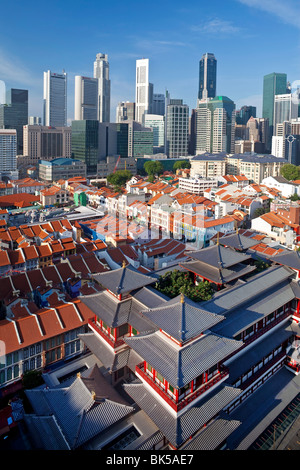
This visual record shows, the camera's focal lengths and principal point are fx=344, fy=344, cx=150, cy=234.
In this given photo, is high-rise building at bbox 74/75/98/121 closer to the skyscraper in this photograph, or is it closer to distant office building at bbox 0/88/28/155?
distant office building at bbox 0/88/28/155

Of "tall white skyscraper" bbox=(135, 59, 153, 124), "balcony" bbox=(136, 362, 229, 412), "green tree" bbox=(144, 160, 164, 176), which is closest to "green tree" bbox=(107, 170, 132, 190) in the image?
"green tree" bbox=(144, 160, 164, 176)

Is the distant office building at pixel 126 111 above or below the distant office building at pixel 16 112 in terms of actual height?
above

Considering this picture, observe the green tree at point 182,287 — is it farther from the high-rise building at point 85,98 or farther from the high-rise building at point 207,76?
the high-rise building at point 207,76

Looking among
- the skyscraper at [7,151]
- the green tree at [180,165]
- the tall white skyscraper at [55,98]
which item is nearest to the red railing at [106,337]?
the skyscraper at [7,151]

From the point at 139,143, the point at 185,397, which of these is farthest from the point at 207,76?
the point at 185,397

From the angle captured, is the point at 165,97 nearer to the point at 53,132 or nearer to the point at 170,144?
the point at 170,144

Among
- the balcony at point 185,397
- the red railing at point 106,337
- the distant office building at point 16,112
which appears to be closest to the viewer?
the balcony at point 185,397
